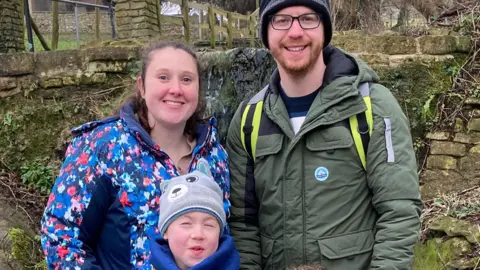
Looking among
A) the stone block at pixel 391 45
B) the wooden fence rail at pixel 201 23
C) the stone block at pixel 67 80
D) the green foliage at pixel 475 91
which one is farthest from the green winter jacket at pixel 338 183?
the wooden fence rail at pixel 201 23

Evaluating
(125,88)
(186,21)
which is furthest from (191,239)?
(186,21)

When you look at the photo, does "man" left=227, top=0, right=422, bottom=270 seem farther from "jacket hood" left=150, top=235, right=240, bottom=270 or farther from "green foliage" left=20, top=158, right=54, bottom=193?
"green foliage" left=20, top=158, right=54, bottom=193

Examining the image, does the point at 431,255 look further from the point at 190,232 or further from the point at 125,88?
the point at 125,88

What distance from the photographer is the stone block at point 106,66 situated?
5.09 meters

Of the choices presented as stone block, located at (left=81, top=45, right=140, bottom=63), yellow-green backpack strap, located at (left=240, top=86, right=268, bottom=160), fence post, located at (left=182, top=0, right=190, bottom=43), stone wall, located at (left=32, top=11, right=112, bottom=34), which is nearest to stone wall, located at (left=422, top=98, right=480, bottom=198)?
stone block, located at (left=81, top=45, right=140, bottom=63)

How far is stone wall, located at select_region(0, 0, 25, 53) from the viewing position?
7.54 m

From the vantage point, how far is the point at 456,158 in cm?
543

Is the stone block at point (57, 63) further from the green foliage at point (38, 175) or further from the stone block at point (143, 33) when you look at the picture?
the stone block at point (143, 33)

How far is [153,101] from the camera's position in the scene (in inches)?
81.6

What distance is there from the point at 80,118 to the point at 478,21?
4.90 m

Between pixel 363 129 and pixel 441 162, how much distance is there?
155 inches

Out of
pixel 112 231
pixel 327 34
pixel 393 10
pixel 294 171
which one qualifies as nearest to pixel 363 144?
pixel 294 171

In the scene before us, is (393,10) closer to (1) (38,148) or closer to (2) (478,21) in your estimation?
(2) (478,21)

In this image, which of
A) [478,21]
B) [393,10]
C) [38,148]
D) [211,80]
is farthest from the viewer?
[393,10]
